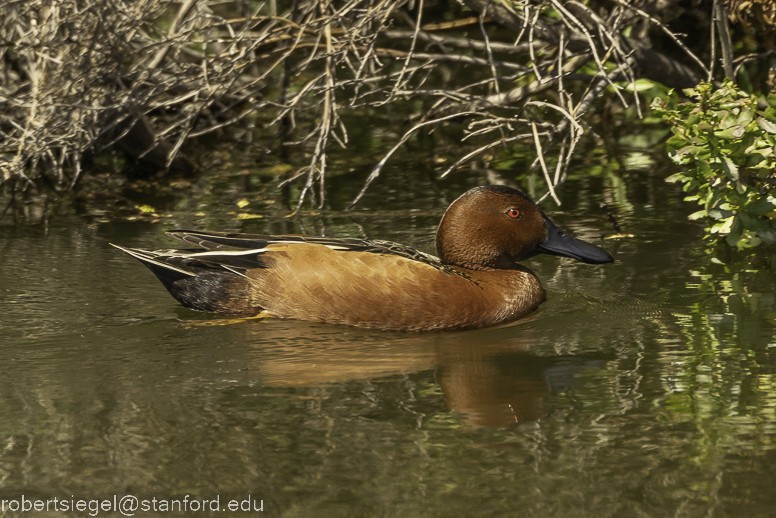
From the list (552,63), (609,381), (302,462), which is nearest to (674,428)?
(609,381)

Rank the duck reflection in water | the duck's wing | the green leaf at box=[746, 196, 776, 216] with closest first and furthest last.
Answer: the duck reflection in water, the duck's wing, the green leaf at box=[746, 196, 776, 216]

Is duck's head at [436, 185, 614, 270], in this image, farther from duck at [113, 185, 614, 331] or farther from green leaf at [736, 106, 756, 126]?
green leaf at [736, 106, 756, 126]

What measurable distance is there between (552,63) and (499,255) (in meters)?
2.50

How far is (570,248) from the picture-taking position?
623 centimetres

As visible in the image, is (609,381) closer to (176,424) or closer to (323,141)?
(176,424)

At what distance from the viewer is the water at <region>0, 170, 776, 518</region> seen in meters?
3.96

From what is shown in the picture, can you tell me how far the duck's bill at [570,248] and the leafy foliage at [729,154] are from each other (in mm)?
899

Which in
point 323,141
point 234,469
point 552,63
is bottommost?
point 234,469

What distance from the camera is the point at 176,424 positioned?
4574 millimetres

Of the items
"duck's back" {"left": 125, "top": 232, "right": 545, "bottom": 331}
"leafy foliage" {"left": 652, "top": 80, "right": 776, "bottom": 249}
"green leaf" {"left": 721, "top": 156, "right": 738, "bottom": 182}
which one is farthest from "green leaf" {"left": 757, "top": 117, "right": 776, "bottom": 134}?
"duck's back" {"left": 125, "top": 232, "right": 545, "bottom": 331}

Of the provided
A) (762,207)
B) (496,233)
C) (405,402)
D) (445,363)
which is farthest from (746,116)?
(405,402)

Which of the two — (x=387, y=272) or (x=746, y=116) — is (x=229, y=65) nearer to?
(x=387, y=272)

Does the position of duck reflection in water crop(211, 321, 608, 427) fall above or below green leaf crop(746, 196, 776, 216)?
below

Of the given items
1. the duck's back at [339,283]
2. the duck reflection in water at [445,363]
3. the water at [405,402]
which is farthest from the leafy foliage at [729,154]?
the duck reflection in water at [445,363]
